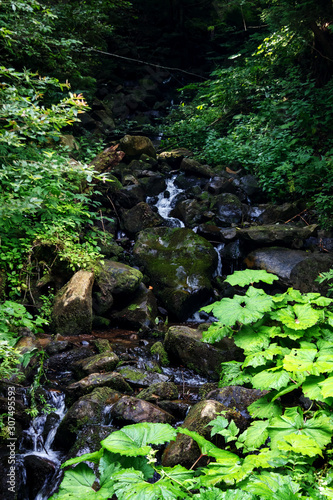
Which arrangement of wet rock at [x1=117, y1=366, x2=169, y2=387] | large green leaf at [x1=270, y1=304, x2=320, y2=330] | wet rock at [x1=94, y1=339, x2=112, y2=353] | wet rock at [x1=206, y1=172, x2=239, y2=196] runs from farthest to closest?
wet rock at [x1=206, y1=172, x2=239, y2=196], wet rock at [x1=94, y1=339, x2=112, y2=353], wet rock at [x1=117, y1=366, x2=169, y2=387], large green leaf at [x1=270, y1=304, x2=320, y2=330]

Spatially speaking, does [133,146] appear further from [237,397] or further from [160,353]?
[237,397]

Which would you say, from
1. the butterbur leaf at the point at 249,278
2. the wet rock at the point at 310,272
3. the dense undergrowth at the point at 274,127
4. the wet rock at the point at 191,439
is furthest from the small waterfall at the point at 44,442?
the dense undergrowth at the point at 274,127

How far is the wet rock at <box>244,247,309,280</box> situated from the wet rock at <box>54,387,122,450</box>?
172 inches

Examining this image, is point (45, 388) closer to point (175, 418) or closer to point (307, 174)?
point (175, 418)

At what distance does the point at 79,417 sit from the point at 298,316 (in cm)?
248

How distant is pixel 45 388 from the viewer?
13.2ft

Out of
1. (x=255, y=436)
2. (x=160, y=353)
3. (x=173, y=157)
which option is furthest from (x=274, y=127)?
(x=255, y=436)

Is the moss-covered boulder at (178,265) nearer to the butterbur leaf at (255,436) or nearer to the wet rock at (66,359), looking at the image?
the wet rock at (66,359)

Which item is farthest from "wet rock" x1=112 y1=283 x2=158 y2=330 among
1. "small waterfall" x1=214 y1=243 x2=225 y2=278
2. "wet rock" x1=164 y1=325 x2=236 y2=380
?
"small waterfall" x1=214 y1=243 x2=225 y2=278

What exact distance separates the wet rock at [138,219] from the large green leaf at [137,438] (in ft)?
22.4

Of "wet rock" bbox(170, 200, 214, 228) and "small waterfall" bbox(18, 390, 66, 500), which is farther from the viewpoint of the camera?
"wet rock" bbox(170, 200, 214, 228)

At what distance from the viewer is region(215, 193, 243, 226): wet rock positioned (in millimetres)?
8617

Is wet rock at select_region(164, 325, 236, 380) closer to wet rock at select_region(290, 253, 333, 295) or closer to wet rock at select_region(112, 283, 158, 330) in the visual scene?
wet rock at select_region(112, 283, 158, 330)

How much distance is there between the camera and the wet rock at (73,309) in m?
5.22
